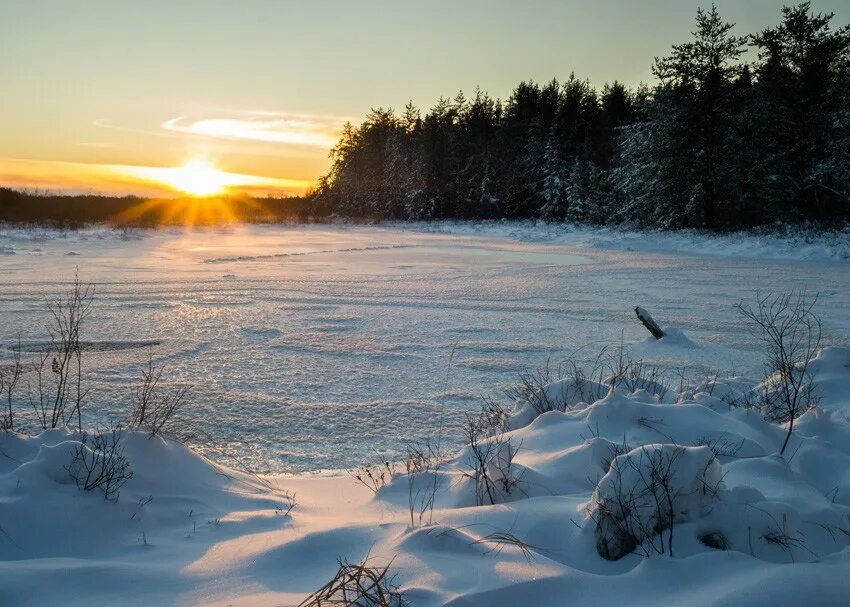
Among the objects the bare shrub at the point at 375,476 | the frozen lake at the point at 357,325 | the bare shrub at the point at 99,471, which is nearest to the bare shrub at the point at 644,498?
the bare shrub at the point at 375,476

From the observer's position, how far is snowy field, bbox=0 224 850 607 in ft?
7.89

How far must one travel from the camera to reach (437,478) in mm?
3771

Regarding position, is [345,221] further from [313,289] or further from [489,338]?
[489,338]

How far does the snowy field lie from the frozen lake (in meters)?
0.05

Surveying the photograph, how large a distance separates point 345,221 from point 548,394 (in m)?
46.4

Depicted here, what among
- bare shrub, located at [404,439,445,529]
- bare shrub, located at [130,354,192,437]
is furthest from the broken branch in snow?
bare shrub, located at [130,354,192,437]

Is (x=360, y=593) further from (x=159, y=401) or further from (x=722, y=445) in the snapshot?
(x=159, y=401)

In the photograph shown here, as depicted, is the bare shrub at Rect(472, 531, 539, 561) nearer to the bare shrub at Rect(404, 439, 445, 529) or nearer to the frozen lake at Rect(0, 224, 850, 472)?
the bare shrub at Rect(404, 439, 445, 529)

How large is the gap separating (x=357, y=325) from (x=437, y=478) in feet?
18.3

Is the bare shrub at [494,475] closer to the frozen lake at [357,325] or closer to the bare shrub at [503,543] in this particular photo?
the bare shrub at [503,543]

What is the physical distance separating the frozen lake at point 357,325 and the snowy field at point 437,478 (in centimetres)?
5

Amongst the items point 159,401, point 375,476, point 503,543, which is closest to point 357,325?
point 159,401

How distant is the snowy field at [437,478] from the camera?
7.89ft

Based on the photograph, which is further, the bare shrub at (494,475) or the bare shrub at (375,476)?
the bare shrub at (375,476)
